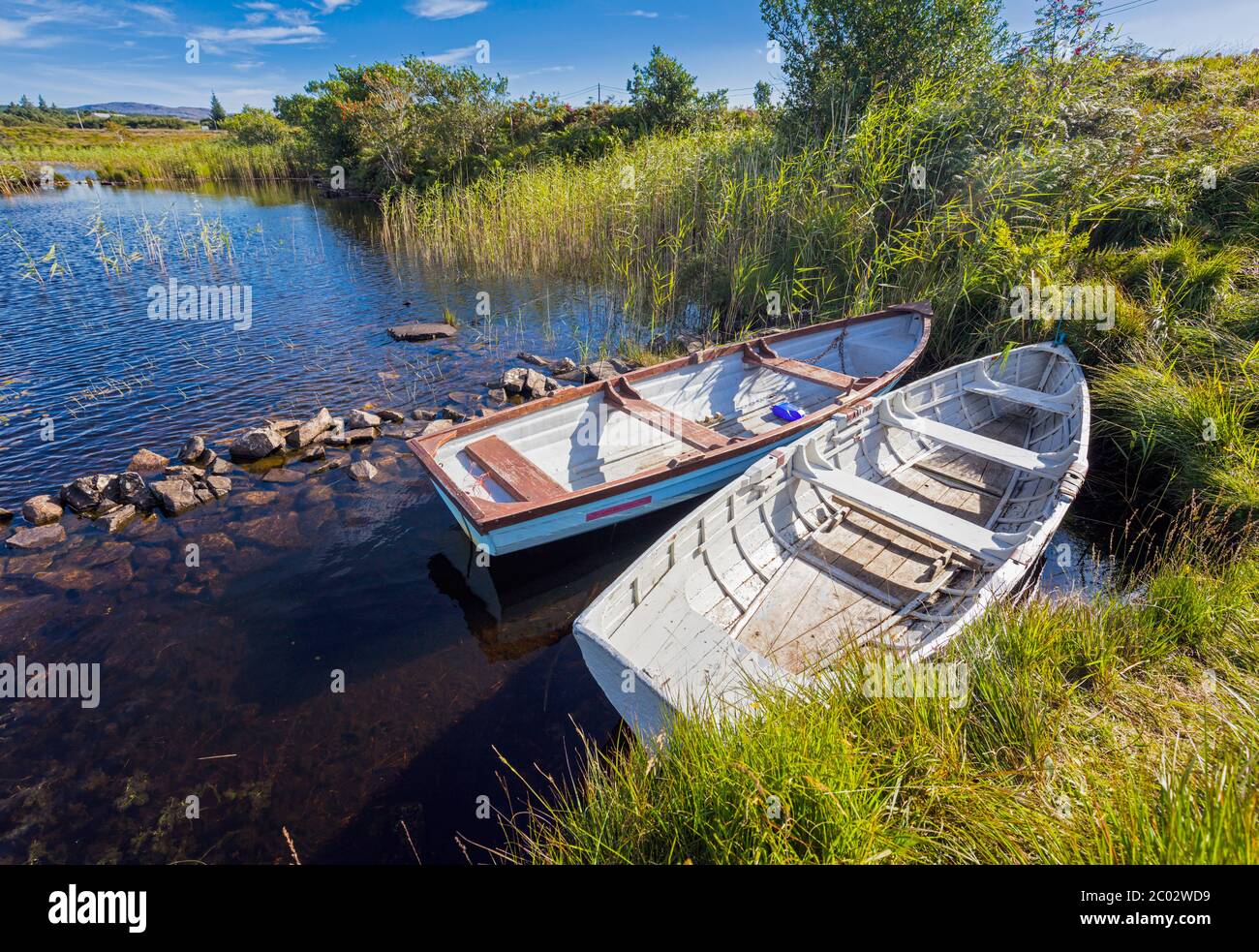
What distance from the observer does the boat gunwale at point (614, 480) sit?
16.3 ft

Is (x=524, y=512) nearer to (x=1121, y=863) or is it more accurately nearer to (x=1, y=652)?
(x=1121, y=863)

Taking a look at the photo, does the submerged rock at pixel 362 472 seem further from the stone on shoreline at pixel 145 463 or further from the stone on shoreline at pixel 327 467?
the stone on shoreline at pixel 145 463

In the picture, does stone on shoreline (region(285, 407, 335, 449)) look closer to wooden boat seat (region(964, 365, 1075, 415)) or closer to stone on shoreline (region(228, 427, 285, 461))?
stone on shoreline (region(228, 427, 285, 461))

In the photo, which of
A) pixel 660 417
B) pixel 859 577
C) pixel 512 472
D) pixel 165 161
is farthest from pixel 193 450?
pixel 165 161

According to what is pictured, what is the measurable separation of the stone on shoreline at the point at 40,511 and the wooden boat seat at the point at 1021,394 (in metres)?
10.9

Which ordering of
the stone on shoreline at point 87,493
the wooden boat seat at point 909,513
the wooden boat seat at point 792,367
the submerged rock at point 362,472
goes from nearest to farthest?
the wooden boat seat at point 909,513
the stone on shoreline at point 87,493
the wooden boat seat at point 792,367
the submerged rock at point 362,472

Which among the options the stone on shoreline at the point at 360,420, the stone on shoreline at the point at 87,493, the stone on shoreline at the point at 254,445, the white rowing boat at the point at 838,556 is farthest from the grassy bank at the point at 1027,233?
the stone on shoreline at the point at 87,493

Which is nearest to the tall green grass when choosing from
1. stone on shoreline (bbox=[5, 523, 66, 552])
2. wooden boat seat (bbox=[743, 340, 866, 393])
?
stone on shoreline (bbox=[5, 523, 66, 552])

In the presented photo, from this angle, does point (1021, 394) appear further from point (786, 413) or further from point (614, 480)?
point (614, 480)

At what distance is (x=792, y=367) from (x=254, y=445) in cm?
722

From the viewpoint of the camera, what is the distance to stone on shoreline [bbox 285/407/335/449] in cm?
792

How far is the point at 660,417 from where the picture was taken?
21.4 ft

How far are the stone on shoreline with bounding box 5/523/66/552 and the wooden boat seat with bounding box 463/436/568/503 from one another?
4506 millimetres

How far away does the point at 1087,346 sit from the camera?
7.91 metres
